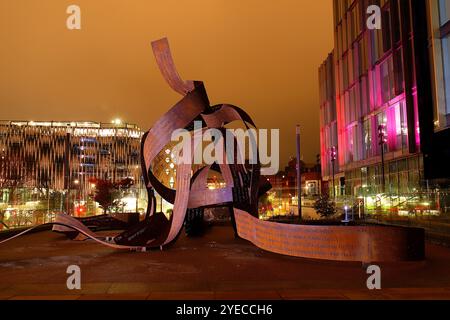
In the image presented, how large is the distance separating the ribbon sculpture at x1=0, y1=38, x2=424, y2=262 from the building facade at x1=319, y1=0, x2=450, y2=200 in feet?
36.7

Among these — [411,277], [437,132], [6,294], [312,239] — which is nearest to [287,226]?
[312,239]

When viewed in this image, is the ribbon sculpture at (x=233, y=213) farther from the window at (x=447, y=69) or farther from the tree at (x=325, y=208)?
the window at (x=447, y=69)

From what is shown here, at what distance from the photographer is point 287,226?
1162 centimetres

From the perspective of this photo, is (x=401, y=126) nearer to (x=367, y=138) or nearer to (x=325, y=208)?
(x=367, y=138)

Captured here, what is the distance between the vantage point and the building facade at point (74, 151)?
102 meters

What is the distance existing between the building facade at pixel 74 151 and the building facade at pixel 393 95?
67.2 m

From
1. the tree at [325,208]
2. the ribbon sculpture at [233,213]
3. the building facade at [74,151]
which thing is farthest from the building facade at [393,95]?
Answer: the building facade at [74,151]

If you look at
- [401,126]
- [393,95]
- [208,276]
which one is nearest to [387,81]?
[393,95]

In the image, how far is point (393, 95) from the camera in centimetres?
3488

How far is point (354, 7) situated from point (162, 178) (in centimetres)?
4790

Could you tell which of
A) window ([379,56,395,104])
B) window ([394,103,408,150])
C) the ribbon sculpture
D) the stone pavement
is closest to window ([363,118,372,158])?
window ([379,56,395,104])

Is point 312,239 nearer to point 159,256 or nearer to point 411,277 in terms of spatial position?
point 411,277

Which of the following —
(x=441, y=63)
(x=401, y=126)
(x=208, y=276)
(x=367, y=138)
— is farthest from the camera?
(x=367, y=138)

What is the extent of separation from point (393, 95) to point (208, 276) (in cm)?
3014
